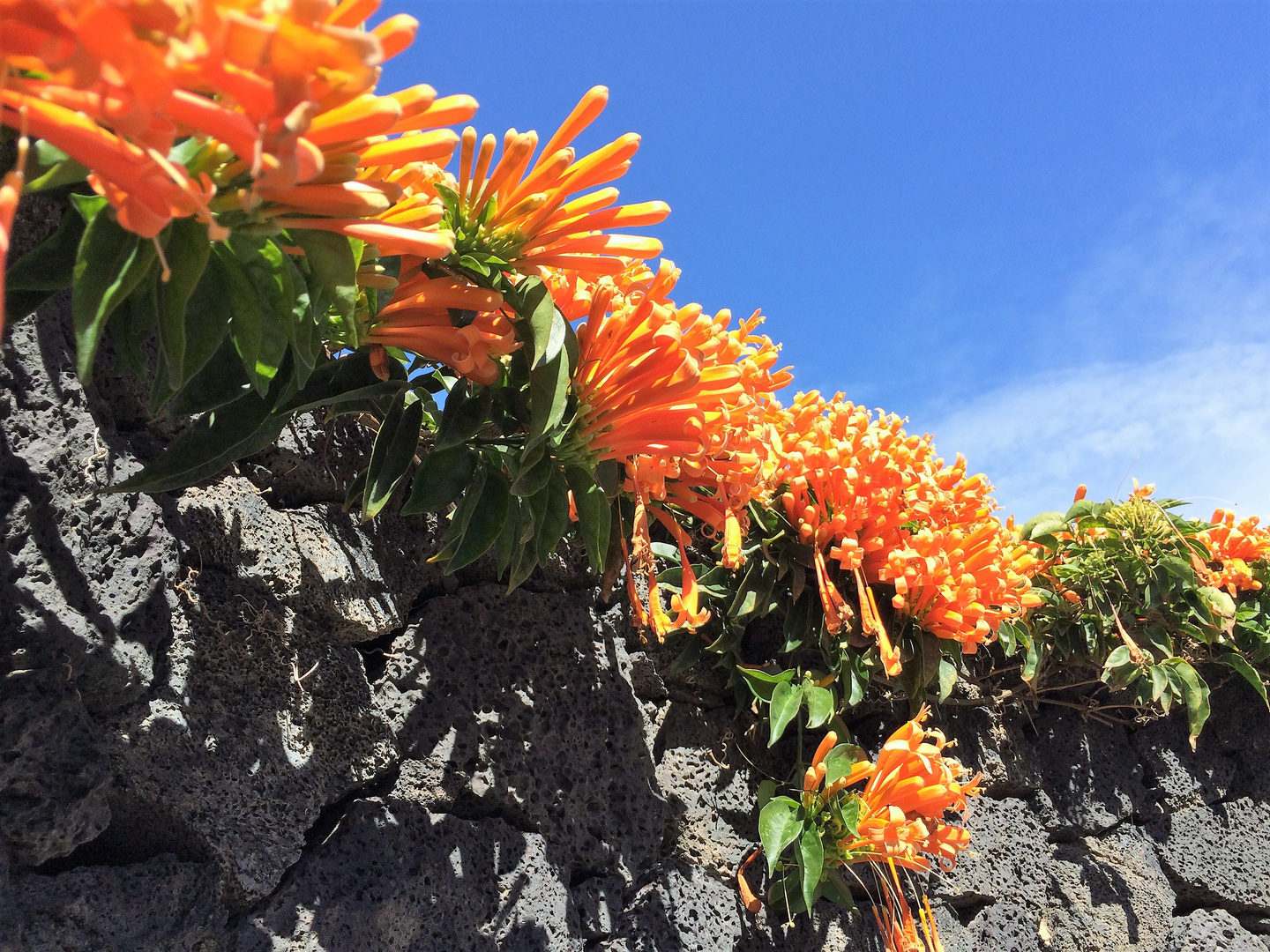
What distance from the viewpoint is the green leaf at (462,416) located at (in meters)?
1.16

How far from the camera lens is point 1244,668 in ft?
9.30

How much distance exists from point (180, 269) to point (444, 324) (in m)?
0.43

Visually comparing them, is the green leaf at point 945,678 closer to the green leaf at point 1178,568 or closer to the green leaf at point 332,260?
the green leaf at point 1178,568

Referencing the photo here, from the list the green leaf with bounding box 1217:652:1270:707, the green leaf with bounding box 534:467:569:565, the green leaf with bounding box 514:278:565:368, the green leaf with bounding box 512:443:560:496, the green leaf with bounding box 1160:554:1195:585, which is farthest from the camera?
the green leaf with bounding box 1217:652:1270:707

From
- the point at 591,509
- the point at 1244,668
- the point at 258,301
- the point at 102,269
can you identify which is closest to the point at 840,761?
the point at 591,509

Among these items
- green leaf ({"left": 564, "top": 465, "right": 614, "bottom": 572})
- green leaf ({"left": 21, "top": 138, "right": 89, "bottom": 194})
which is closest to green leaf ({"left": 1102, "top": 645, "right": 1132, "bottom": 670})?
green leaf ({"left": 564, "top": 465, "right": 614, "bottom": 572})

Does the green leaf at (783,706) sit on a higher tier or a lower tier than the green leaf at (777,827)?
higher

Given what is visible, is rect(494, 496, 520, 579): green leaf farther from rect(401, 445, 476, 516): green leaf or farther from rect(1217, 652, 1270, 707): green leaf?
rect(1217, 652, 1270, 707): green leaf

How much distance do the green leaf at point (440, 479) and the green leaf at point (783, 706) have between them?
897 millimetres

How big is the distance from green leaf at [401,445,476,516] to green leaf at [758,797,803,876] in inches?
38.8

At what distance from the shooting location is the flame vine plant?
0.58 metres

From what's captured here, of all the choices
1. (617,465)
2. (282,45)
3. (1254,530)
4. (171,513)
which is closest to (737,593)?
(617,465)

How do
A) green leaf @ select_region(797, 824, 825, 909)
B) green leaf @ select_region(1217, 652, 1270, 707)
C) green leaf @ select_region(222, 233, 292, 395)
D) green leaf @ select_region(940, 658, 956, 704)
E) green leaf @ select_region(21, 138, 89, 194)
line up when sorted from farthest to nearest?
green leaf @ select_region(1217, 652, 1270, 707) → green leaf @ select_region(940, 658, 956, 704) → green leaf @ select_region(797, 824, 825, 909) → green leaf @ select_region(222, 233, 292, 395) → green leaf @ select_region(21, 138, 89, 194)

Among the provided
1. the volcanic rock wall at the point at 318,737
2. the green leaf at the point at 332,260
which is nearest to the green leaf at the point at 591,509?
the volcanic rock wall at the point at 318,737
